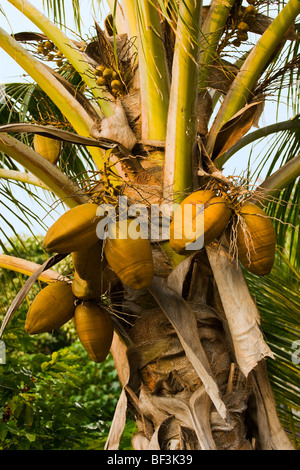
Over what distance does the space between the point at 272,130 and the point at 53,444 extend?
191 centimetres

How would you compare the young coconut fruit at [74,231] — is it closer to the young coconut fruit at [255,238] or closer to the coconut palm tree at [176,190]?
the coconut palm tree at [176,190]

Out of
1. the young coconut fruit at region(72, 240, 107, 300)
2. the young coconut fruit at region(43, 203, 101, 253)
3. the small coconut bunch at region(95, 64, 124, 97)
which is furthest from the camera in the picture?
the small coconut bunch at region(95, 64, 124, 97)

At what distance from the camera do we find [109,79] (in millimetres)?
1951

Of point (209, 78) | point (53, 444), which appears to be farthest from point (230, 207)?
point (53, 444)

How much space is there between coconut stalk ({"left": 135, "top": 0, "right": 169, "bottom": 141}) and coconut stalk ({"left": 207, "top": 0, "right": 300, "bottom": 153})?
0.18 meters

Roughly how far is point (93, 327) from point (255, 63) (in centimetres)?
103

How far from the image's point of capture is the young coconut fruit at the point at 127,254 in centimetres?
134

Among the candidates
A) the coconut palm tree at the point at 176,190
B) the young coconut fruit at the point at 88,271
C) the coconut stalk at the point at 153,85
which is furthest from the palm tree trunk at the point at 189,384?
the coconut stalk at the point at 153,85

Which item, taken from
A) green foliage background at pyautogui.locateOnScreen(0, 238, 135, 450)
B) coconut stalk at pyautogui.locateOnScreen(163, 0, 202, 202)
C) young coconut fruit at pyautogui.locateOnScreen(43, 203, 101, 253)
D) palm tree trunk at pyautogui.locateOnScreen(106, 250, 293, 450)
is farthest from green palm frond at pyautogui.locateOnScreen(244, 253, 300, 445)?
young coconut fruit at pyautogui.locateOnScreen(43, 203, 101, 253)

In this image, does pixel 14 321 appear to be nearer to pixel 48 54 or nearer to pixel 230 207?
pixel 48 54

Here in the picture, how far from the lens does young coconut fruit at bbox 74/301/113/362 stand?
1523mm

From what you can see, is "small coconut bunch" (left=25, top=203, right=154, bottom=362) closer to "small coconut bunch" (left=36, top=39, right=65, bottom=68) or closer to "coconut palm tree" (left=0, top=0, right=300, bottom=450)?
"coconut palm tree" (left=0, top=0, right=300, bottom=450)

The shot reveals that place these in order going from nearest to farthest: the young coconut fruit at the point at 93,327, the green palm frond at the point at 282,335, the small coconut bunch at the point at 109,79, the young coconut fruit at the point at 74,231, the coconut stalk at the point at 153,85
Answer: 1. the young coconut fruit at the point at 74,231
2. the young coconut fruit at the point at 93,327
3. the coconut stalk at the point at 153,85
4. the small coconut bunch at the point at 109,79
5. the green palm frond at the point at 282,335
